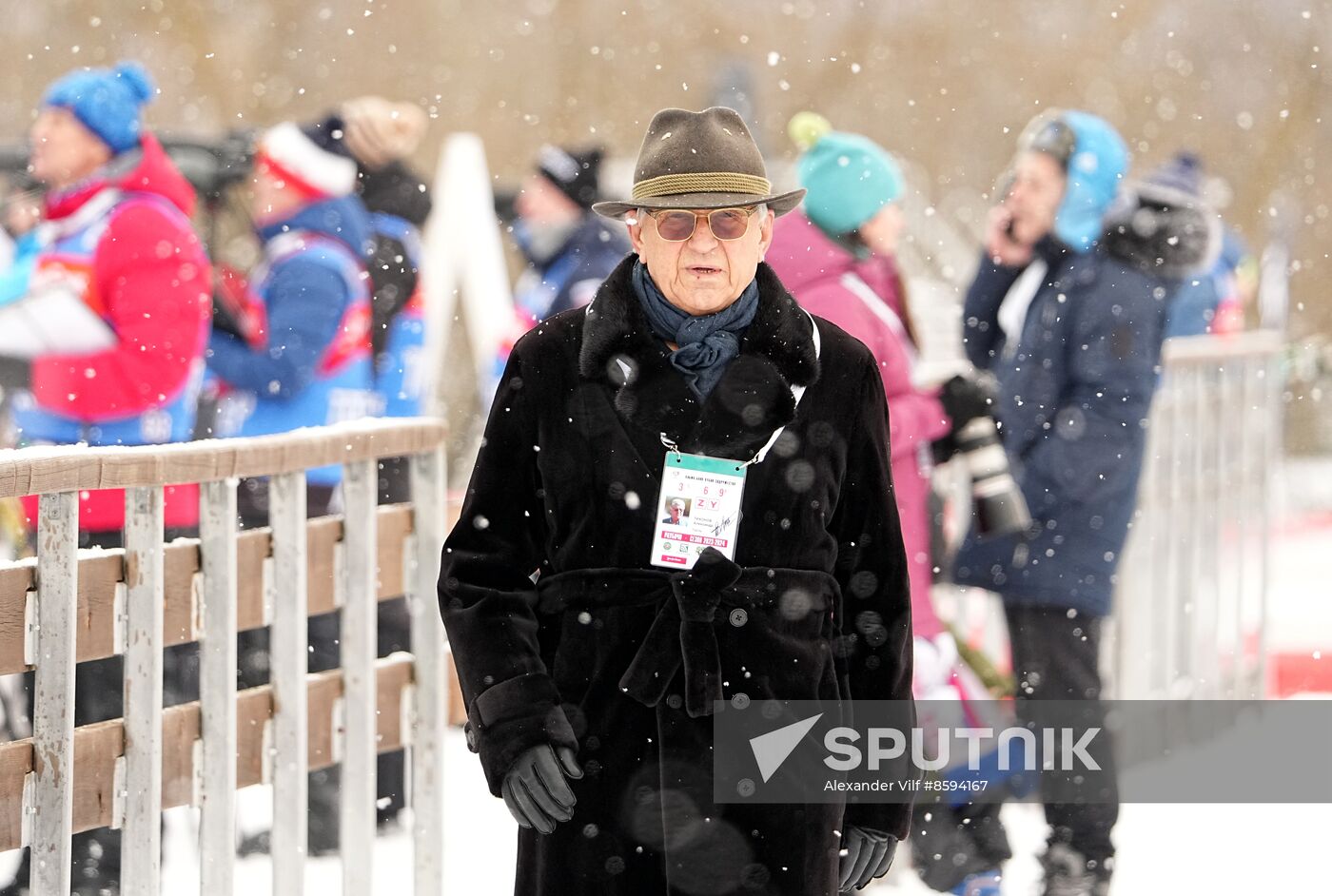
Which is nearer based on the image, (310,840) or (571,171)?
(310,840)

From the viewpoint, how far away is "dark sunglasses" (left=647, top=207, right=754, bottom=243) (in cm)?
280

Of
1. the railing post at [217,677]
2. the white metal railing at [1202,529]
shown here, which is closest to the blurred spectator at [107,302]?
the railing post at [217,677]

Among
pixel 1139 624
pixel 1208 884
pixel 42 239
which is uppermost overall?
pixel 42 239

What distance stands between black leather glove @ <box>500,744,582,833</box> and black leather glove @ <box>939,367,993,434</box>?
106 inches

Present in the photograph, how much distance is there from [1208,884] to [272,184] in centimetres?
383

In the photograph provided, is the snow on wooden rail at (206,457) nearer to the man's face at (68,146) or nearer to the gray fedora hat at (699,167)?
the gray fedora hat at (699,167)

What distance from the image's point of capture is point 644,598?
279cm

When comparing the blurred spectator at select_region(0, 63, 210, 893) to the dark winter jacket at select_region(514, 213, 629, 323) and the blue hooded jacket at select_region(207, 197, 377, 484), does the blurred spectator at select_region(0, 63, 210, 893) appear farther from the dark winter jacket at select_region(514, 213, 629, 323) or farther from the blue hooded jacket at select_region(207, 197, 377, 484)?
the dark winter jacket at select_region(514, 213, 629, 323)

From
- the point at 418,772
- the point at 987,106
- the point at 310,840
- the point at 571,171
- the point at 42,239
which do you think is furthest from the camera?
the point at 987,106

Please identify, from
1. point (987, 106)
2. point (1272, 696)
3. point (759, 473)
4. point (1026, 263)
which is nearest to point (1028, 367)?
point (1026, 263)

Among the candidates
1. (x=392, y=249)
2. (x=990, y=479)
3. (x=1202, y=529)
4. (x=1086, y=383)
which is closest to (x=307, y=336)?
(x=392, y=249)

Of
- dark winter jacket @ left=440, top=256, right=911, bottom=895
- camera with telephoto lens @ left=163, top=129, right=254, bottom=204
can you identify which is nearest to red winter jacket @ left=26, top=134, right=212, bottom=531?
dark winter jacket @ left=440, top=256, right=911, bottom=895

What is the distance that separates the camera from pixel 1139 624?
705cm

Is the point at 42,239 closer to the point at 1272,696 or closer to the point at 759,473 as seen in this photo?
the point at 759,473
